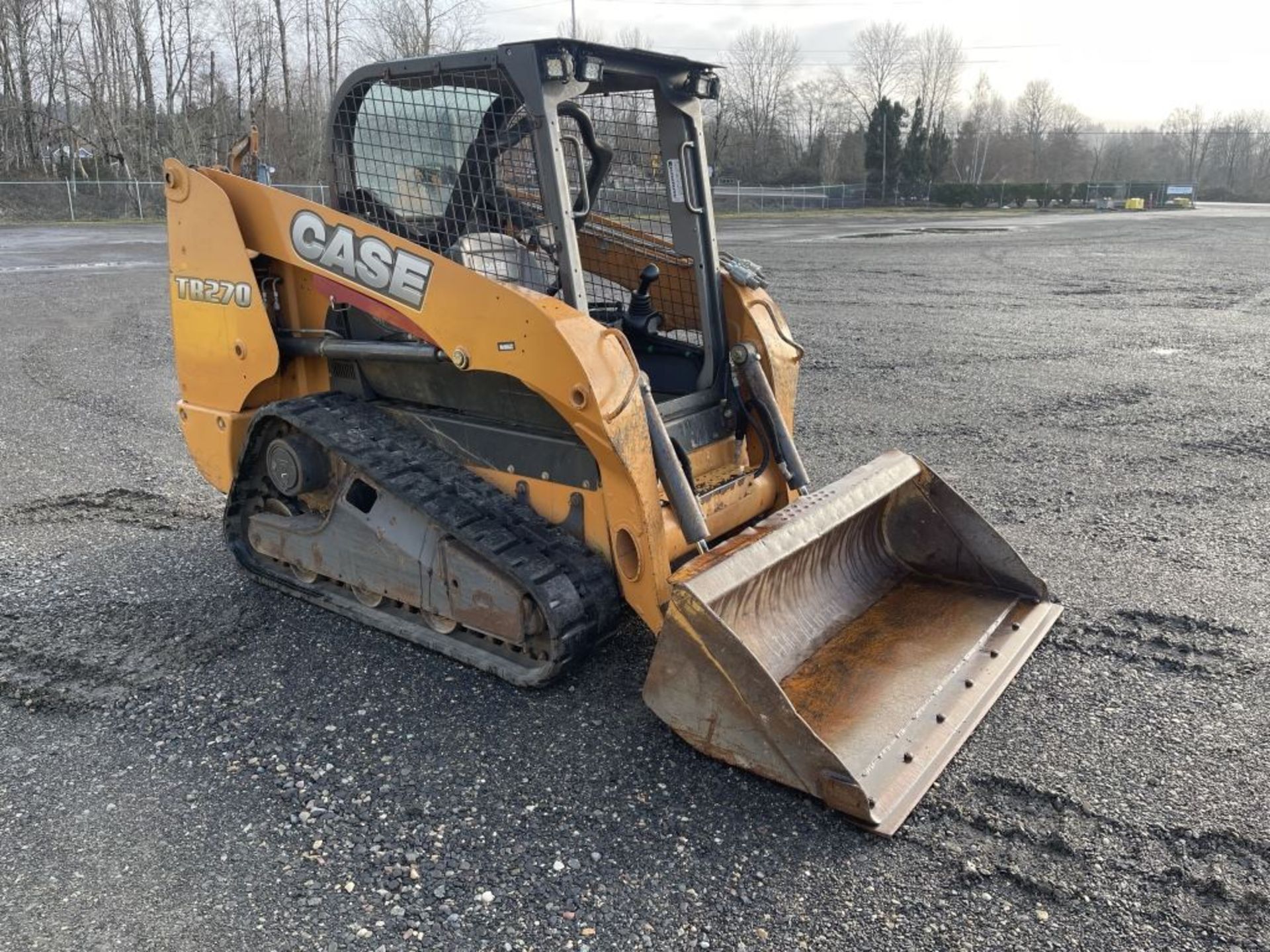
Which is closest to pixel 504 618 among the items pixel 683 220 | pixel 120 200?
pixel 683 220

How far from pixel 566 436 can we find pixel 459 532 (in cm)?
52

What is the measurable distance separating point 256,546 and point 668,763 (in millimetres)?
2268

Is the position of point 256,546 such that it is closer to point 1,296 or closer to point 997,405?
point 997,405

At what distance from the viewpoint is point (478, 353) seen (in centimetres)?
346

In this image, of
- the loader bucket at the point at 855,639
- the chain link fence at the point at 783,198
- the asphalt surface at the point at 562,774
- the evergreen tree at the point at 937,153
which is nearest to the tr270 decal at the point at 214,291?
the asphalt surface at the point at 562,774

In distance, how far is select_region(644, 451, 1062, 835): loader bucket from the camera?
288 cm

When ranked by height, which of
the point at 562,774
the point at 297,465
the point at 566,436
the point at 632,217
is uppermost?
the point at 632,217

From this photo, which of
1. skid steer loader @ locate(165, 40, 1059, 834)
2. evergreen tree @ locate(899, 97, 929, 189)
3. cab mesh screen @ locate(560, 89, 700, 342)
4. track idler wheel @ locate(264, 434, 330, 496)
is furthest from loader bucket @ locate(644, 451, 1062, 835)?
evergreen tree @ locate(899, 97, 929, 189)

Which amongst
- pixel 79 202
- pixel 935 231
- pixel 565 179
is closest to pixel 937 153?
pixel 935 231

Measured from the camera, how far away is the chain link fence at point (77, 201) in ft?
102

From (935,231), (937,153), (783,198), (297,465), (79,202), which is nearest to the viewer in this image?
(297,465)

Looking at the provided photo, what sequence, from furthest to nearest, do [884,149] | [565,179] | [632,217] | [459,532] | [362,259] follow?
[884,149], [632,217], [362,259], [459,532], [565,179]

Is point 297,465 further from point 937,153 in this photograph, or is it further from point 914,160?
point 937,153

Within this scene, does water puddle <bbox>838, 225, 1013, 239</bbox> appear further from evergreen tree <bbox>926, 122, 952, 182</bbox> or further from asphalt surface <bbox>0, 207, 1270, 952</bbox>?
evergreen tree <bbox>926, 122, 952, 182</bbox>
